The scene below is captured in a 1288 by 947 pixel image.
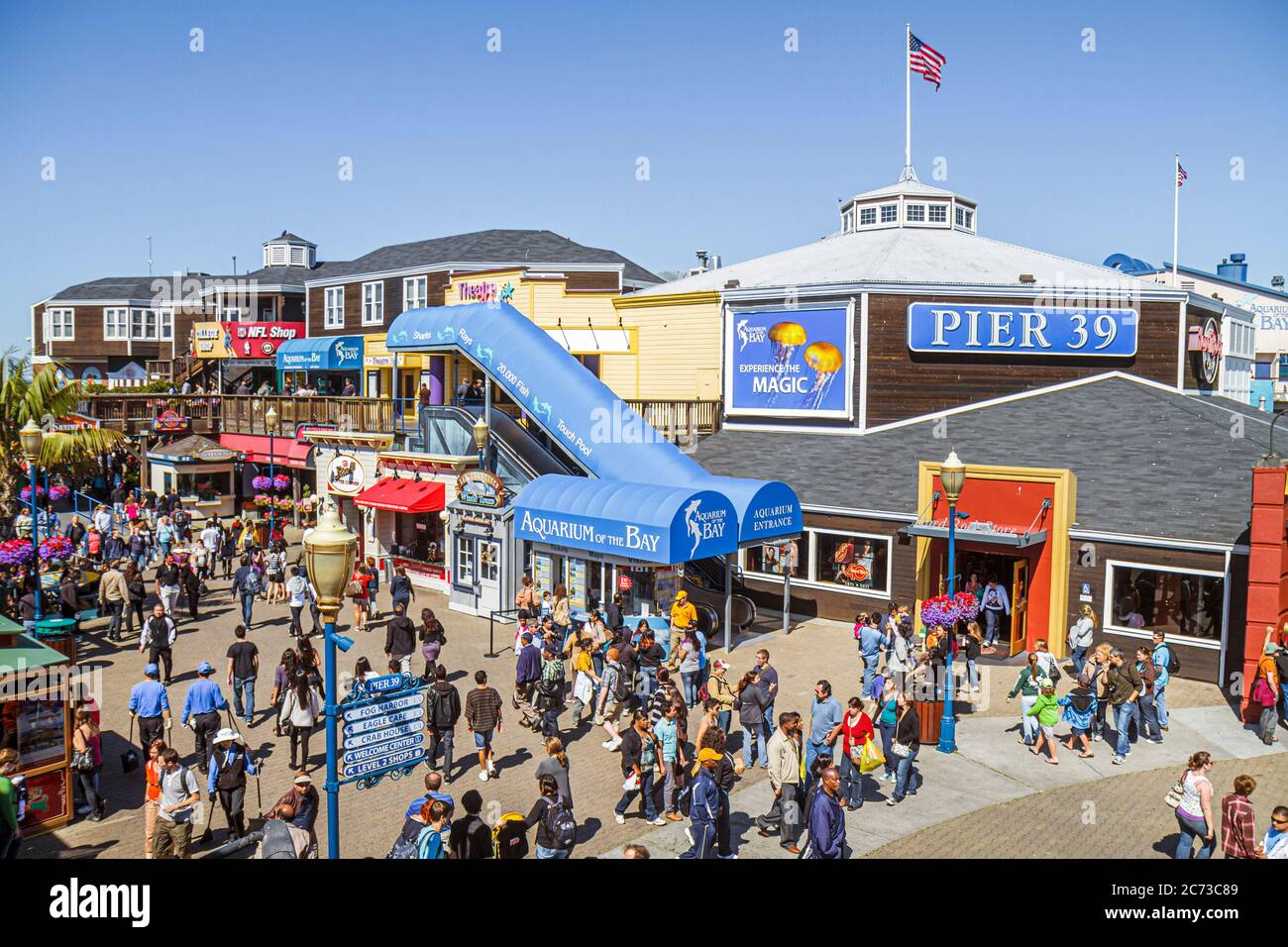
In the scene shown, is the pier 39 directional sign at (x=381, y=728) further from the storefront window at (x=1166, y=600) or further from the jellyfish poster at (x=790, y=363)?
the jellyfish poster at (x=790, y=363)

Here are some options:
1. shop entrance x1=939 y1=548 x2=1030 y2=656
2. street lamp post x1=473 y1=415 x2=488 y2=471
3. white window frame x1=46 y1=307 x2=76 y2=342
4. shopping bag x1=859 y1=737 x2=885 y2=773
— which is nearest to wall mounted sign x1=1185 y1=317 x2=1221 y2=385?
shop entrance x1=939 y1=548 x2=1030 y2=656

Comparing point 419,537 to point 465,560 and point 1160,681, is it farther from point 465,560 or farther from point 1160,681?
point 1160,681

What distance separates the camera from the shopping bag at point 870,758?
13.5 metres

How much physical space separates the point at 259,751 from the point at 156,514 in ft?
79.9

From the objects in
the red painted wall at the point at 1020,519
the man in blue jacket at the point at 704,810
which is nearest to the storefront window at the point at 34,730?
the man in blue jacket at the point at 704,810

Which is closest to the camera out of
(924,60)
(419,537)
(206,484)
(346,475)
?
(419,537)

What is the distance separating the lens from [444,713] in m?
15.0

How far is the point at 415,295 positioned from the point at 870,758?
36.3 m

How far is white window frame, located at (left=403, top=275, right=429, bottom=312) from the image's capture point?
44.9 m

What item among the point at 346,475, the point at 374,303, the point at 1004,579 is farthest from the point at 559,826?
the point at 374,303

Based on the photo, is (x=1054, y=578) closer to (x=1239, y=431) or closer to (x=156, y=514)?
(x=1239, y=431)

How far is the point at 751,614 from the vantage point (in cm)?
2511

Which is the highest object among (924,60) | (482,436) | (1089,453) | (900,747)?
(924,60)
